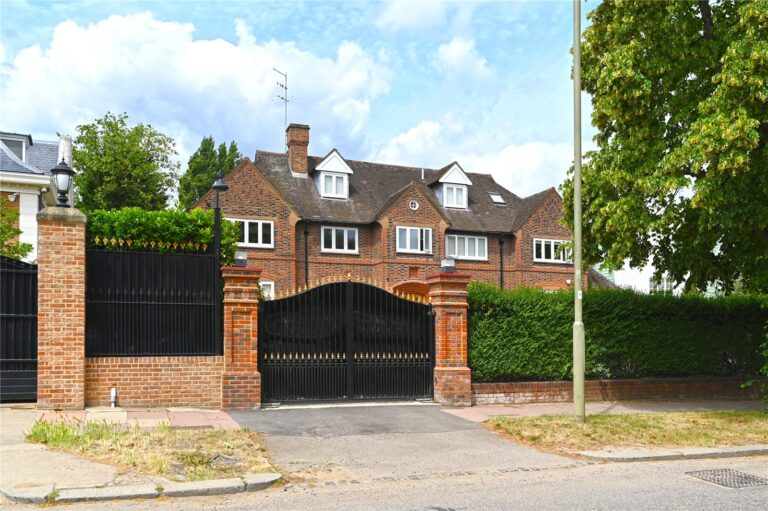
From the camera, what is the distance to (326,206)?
114 feet

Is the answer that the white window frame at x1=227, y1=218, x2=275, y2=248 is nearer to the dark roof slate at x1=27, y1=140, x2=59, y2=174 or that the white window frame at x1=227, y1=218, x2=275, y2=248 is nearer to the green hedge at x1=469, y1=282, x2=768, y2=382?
the dark roof slate at x1=27, y1=140, x2=59, y2=174

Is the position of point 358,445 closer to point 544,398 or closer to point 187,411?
point 187,411

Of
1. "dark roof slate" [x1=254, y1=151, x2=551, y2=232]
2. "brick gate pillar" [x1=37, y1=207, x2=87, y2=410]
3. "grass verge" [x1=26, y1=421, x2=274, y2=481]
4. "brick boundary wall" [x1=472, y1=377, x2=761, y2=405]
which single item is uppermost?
"dark roof slate" [x1=254, y1=151, x2=551, y2=232]

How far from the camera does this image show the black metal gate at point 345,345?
41.2 ft

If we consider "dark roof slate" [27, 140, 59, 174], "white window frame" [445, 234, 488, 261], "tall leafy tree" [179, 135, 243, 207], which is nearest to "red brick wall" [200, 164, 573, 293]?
"white window frame" [445, 234, 488, 261]

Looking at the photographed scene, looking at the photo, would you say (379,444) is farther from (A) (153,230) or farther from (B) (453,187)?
(B) (453,187)

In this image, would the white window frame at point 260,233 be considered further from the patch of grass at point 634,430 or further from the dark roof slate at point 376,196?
the patch of grass at point 634,430

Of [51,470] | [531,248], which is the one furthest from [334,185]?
[51,470]

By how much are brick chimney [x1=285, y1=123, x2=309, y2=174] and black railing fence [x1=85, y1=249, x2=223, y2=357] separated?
24752 millimetres

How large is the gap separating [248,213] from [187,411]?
21.6 m

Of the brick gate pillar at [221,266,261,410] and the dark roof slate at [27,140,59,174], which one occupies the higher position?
the dark roof slate at [27,140,59,174]

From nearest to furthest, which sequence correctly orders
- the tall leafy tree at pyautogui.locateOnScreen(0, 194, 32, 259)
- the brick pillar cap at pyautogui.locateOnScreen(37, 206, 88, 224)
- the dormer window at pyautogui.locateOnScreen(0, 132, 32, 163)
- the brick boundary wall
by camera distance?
the brick pillar cap at pyautogui.locateOnScreen(37, 206, 88, 224), the brick boundary wall, the tall leafy tree at pyautogui.locateOnScreen(0, 194, 32, 259), the dormer window at pyautogui.locateOnScreen(0, 132, 32, 163)

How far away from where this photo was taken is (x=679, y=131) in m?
13.1

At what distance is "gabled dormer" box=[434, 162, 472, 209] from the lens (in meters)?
38.3
